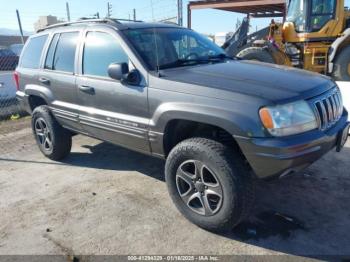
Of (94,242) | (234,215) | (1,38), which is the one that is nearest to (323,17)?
(234,215)

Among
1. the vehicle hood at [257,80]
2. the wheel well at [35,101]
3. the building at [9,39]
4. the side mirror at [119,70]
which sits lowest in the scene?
the building at [9,39]

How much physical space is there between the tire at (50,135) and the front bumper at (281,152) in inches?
119

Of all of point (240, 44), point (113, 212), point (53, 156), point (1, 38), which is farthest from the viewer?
point (1, 38)

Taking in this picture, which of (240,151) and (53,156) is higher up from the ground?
(240,151)

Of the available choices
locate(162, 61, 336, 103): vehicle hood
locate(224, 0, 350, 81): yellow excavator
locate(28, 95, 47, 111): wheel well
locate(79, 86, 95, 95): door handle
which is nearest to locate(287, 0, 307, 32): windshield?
locate(224, 0, 350, 81): yellow excavator

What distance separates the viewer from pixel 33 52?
5.27 metres

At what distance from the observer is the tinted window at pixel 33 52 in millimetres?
5093

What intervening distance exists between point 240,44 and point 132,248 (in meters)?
8.95

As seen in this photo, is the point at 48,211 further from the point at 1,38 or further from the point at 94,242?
the point at 1,38

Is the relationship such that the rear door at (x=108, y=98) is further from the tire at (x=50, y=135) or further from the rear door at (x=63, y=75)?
the tire at (x=50, y=135)

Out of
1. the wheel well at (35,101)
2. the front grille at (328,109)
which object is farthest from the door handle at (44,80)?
the front grille at (328,109)

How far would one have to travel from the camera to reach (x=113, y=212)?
12.1 feet

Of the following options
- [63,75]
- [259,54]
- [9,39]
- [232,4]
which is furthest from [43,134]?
[9,39]

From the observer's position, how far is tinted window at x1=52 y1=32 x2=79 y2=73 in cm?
440
